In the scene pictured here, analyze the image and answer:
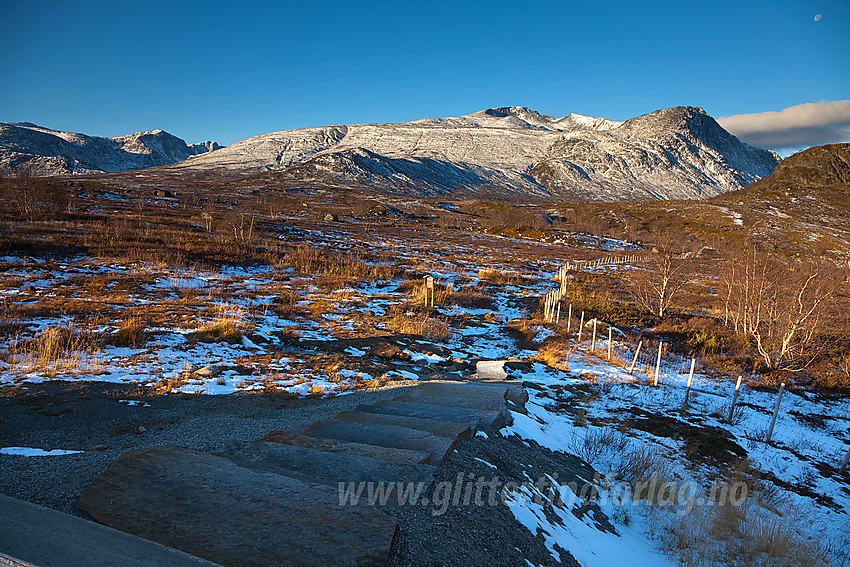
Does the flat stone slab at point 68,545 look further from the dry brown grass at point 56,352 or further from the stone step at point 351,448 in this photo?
the dry brown grass at point 56,352

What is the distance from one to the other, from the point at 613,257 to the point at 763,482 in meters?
47.6

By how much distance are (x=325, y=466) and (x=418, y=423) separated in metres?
1.73

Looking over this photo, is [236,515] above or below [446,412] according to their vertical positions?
above

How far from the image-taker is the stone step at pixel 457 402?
6.44 m

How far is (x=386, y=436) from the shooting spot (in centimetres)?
486

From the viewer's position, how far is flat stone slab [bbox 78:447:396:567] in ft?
8.15

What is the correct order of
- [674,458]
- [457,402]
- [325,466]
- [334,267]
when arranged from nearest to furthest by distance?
[325,466] → [457,402] → [674,458] → [334,267]

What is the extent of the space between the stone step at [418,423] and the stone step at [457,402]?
936mm

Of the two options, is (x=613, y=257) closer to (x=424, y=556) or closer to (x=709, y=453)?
(x=709, y=453)

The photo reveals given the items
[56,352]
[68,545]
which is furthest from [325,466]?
[56,352]

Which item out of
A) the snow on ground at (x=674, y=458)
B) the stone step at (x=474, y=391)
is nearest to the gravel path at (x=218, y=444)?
the snow on ground at (x=674, y=458)

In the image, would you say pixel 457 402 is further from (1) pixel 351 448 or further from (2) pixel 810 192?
(2) pixel 810 192

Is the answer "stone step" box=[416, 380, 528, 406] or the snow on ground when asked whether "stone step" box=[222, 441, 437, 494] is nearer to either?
the snow on ground

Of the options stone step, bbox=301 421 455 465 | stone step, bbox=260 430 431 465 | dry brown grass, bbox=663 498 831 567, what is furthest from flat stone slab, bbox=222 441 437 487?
dry brown grass, bbox=663 498 831 567
